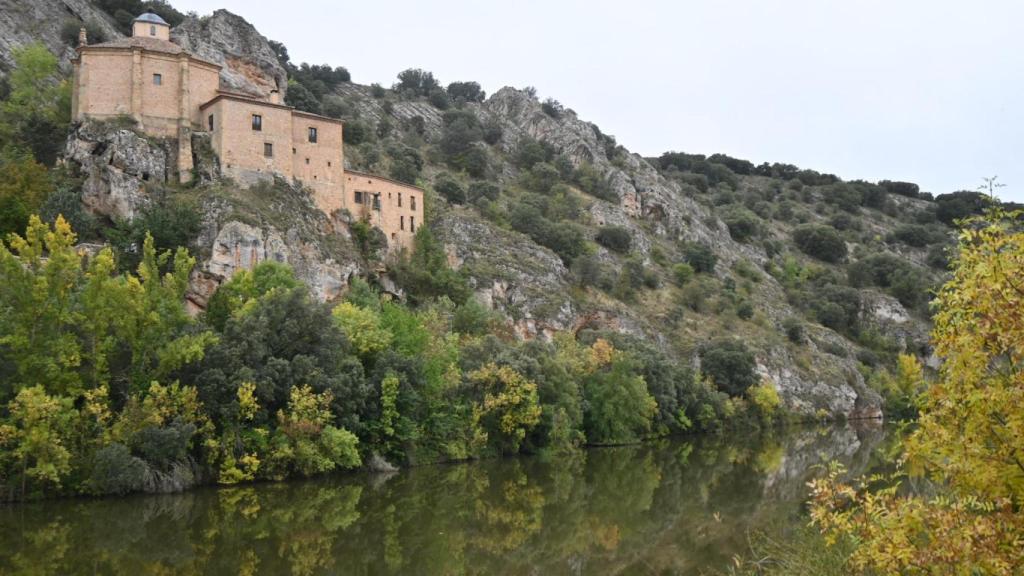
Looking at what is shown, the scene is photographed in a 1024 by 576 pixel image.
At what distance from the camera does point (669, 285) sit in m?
97.0

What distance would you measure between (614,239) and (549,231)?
37.1ft

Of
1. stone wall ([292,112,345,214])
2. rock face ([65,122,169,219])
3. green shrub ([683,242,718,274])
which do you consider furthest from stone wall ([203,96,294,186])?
green shrub ([683,242,718,274])

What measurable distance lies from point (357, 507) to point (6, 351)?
53.8 ft

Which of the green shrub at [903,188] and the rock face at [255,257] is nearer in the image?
the rock face at [255,257]

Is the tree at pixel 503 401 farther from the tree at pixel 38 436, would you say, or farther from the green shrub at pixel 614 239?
the green shrub at pixel 614 239

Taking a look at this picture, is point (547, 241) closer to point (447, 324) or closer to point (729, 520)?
point (447, 324)

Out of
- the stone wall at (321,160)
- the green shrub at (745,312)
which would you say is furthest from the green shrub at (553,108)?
the stone wall at (321,160)

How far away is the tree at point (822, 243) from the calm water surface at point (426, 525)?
92745 mm

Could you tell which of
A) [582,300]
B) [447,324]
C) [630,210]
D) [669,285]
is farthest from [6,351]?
[630,210]

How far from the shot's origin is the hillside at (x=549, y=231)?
57906 mm

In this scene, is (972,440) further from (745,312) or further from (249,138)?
(745,312)

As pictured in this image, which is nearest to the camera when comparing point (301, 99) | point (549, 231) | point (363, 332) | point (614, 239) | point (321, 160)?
point (363, 332)

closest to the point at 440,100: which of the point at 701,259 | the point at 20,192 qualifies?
the point at 701,259

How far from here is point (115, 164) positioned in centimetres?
5662
